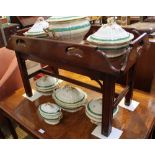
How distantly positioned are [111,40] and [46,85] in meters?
0.49

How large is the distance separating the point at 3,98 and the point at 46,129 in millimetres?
388

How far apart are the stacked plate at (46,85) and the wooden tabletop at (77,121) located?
5cm

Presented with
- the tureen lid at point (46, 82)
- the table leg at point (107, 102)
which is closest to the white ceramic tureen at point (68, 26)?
the table leg at point (107, 102)

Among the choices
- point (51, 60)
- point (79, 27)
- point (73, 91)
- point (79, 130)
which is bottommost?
point (79, 130)

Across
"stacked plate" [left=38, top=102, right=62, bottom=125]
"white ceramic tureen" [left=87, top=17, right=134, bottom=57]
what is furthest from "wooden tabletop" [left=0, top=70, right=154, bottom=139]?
"white ceramic tureen" [left=87, top=17, right=134, bottom=57]

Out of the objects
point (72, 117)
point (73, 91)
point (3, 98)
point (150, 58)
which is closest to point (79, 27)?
point (73, 91)

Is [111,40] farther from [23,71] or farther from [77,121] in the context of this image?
[23,71]

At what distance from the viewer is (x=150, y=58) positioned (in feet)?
3.11

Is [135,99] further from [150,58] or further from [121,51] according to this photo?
[121,51]

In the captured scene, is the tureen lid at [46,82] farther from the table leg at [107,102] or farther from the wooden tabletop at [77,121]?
the table leg at [107,102]

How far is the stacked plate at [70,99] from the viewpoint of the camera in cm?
76

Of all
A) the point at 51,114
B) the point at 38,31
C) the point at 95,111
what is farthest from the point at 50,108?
the point at 38,31

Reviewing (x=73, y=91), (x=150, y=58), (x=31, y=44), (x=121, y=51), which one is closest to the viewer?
(x=121, y=51)

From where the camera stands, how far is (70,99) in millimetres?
755
